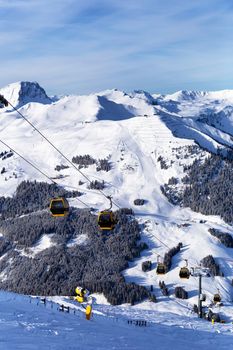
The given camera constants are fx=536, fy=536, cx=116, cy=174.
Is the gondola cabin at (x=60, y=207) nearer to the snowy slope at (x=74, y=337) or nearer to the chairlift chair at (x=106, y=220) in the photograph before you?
the chairlift chair at (x=106, y=220)

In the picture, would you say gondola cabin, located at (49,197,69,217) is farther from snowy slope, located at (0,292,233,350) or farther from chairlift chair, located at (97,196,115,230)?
snowy slope, located at (0,292,233,350)

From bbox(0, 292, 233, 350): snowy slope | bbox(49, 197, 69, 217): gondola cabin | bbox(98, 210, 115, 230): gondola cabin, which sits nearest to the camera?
bbox(0, 292, 233, 350): snowy slope

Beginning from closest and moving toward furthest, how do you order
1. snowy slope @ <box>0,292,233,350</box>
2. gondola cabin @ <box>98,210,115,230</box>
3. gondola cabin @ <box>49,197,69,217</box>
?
snowy slope @ <box>0,292,233,350</box>
gondola cabin @ <box>49,197,69,217</box>
gondola cabin @ <box>98,210,115,230</box>

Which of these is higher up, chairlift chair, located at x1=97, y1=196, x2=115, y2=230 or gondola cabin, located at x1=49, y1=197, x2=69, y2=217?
gondola cabin, located at x1=49, y1=197, x2=69, y2=217

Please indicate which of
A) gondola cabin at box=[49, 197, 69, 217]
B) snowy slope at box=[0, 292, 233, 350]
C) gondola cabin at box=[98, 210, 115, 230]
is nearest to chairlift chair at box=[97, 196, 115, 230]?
gondola cabin at box=[98, 210, 115, 230]

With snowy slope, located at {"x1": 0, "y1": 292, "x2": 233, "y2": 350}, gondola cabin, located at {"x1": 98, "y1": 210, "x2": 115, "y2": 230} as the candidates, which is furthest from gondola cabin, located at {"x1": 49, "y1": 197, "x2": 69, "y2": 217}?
snowy slope, located at {"x1": 0, "y1": 292, "x2": 233, "y2": 350}

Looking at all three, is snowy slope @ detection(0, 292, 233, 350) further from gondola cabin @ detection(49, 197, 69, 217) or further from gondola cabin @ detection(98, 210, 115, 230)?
gondola cabin @ detection(98, 210, 115, 230)

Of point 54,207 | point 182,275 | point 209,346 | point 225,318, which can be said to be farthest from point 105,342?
point 225,318

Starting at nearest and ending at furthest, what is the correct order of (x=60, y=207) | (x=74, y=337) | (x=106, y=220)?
(x=74, y=337)
(x=60, y=207)
(x=106, y=220)

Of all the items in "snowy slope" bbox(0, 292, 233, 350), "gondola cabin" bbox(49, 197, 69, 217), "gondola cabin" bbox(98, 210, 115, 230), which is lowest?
"snowy slope" bbox(0, 292, 233, 350)

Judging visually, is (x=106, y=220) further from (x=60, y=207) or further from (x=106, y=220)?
(x=60, y=207)

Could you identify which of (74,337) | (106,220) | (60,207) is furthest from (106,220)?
(74,337)

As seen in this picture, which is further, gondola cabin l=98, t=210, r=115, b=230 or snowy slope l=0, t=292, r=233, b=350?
gondola cabin l=98, t=210, r=115, b=230
